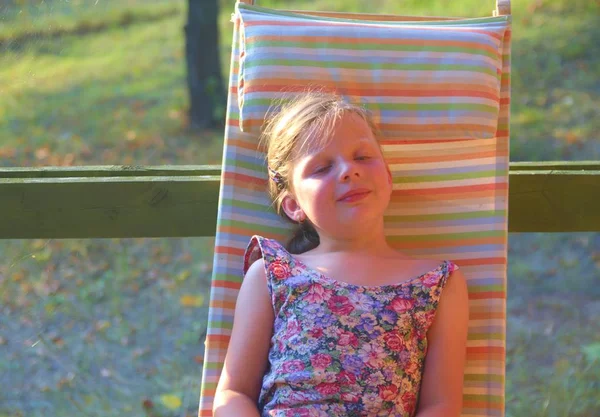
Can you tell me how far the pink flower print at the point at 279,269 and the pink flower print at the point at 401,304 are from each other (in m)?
0.27

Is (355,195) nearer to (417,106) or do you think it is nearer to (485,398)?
(417,106)

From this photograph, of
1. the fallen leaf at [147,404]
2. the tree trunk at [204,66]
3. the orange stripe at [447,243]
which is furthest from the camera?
the tree trunk at [204,66]

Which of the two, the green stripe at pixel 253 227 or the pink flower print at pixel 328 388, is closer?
the pink flower print at pixel 328 388

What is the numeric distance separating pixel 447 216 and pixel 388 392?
0.63 metres

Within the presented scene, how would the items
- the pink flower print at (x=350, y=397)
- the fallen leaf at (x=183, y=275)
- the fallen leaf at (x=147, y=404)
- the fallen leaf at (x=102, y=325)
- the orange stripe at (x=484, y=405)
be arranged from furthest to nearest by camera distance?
the fallen leaf at (x=183, y=275) → the fallen leaf at (x=102, y=325) → the fallen leaf at (x=147, y=404) → the orange stripe at (x=484, y=405) → the pink flower print at (x=350, y=397)

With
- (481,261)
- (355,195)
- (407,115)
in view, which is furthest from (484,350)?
(407,115)

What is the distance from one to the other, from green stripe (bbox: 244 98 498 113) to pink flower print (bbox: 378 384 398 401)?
80cm

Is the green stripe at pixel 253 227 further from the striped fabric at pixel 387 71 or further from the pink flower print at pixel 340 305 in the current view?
the pink flower print at pixel 340 305

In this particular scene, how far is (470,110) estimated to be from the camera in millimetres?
2344

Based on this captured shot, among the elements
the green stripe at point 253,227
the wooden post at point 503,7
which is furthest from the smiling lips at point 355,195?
the wooden post at point 503,7

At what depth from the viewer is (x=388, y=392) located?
1.99 m

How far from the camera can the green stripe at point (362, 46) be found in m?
2.38

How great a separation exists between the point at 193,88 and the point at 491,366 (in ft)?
14.3

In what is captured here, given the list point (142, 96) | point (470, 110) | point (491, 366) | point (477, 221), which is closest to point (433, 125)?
point (470, 110)
